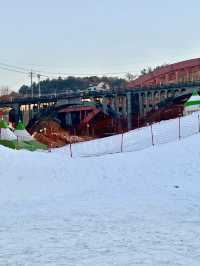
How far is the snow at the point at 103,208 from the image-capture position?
27.8ft

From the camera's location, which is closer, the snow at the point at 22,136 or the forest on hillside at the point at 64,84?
the snow at the point at 22,136

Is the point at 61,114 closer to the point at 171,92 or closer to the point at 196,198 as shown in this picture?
the point at 171,92

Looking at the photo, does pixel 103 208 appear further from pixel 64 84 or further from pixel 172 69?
pixel 64 84

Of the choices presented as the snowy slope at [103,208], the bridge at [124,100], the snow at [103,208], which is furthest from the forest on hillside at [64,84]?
the snowy slope at [103,208]

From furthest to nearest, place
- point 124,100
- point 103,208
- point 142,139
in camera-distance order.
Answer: point 124,100, point 142,139, point 103,208

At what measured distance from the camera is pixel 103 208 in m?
14.8

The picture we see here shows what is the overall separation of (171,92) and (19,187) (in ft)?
210

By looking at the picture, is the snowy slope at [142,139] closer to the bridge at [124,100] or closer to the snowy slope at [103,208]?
the snowy slope at [103,208]

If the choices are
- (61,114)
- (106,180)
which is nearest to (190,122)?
(106,180)

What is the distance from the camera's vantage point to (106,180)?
2095cm

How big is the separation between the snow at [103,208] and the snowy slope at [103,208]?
18mm

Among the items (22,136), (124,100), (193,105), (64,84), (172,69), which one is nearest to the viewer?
(22,136)

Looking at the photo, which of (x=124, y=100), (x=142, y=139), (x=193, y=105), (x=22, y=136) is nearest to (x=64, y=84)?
(x=124, y=100)

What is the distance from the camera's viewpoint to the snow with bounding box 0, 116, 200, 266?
27.8 feet
